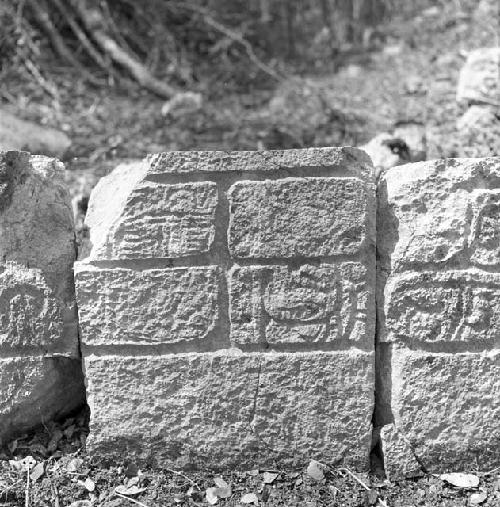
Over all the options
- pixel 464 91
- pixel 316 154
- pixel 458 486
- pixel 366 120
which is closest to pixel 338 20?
pixel 366 120

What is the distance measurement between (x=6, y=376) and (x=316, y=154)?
1205 mm

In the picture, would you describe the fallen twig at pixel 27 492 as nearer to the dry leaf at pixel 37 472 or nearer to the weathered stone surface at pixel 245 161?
the dry leaf at pixel 37 472

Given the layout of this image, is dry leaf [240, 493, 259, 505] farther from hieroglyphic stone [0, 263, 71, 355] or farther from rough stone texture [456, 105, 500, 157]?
rough stone texture [456, 105, 500, 157]

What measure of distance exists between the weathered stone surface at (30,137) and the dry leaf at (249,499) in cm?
226

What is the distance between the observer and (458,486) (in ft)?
7.27

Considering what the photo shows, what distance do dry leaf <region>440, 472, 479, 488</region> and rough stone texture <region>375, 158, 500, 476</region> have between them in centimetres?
3

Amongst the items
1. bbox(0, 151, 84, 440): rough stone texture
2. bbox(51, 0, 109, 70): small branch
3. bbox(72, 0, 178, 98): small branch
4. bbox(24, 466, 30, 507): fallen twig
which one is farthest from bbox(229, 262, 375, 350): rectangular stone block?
bbox(51, 0, 109, 70): small branch

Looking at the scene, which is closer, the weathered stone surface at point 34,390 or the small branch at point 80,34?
the weathered stone surface at point 34,390

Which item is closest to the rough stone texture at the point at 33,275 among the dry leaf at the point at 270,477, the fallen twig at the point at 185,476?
the fallen twig at the point at 185,476

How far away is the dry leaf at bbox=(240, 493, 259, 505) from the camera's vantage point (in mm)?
2174

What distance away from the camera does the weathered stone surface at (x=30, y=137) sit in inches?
145

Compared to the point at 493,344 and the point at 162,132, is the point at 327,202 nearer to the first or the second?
the point at 493,344

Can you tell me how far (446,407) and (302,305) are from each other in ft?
1.84

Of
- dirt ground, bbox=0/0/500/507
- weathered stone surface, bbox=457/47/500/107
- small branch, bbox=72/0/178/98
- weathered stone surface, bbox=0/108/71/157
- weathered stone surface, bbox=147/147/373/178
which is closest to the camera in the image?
weathered stone surface, bbox=147/147/373/178
